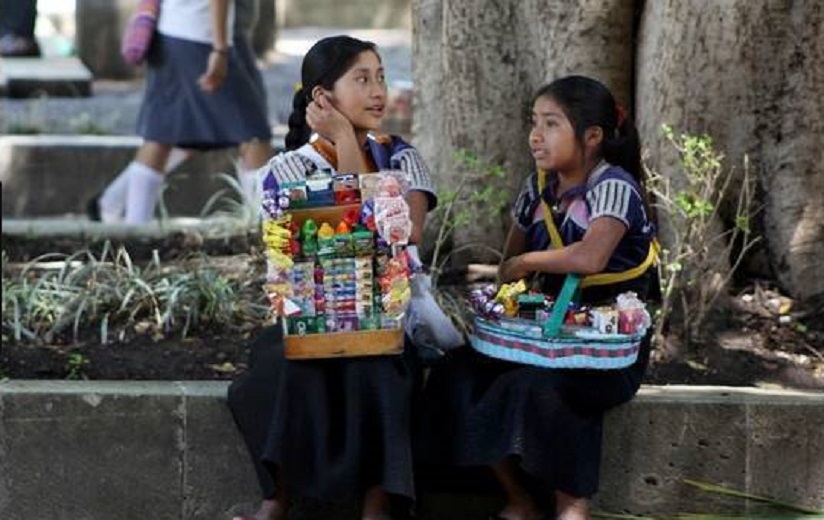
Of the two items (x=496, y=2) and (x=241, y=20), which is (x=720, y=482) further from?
(x=241, y=20)

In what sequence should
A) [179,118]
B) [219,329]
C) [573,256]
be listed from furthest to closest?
1. [179,118]
2. [219,329]
3. [573,256]

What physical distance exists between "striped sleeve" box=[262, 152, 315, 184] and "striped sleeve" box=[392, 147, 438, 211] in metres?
0.28

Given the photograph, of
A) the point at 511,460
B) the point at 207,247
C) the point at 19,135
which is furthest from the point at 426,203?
the point at 19,135

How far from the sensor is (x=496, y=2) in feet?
23.2

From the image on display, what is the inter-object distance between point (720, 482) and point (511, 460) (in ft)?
2.28

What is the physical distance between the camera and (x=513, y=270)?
5633 millimetres

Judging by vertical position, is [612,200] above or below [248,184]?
above

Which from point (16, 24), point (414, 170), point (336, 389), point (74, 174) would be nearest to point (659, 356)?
point (414, 170)

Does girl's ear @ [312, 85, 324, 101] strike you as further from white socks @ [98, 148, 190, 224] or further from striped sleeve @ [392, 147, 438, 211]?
white socks @ [98, 148, 190, 224]

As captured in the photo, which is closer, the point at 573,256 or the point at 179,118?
the point at 573,256

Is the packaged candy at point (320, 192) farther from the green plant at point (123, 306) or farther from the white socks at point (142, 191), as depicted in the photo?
the white socks at point (142, 191)

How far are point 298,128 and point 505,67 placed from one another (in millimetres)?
1569

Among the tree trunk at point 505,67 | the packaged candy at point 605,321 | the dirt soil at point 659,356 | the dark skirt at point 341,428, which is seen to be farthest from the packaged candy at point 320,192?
the tree trunk at point 505,67

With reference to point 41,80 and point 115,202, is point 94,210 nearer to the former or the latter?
point 115,202
